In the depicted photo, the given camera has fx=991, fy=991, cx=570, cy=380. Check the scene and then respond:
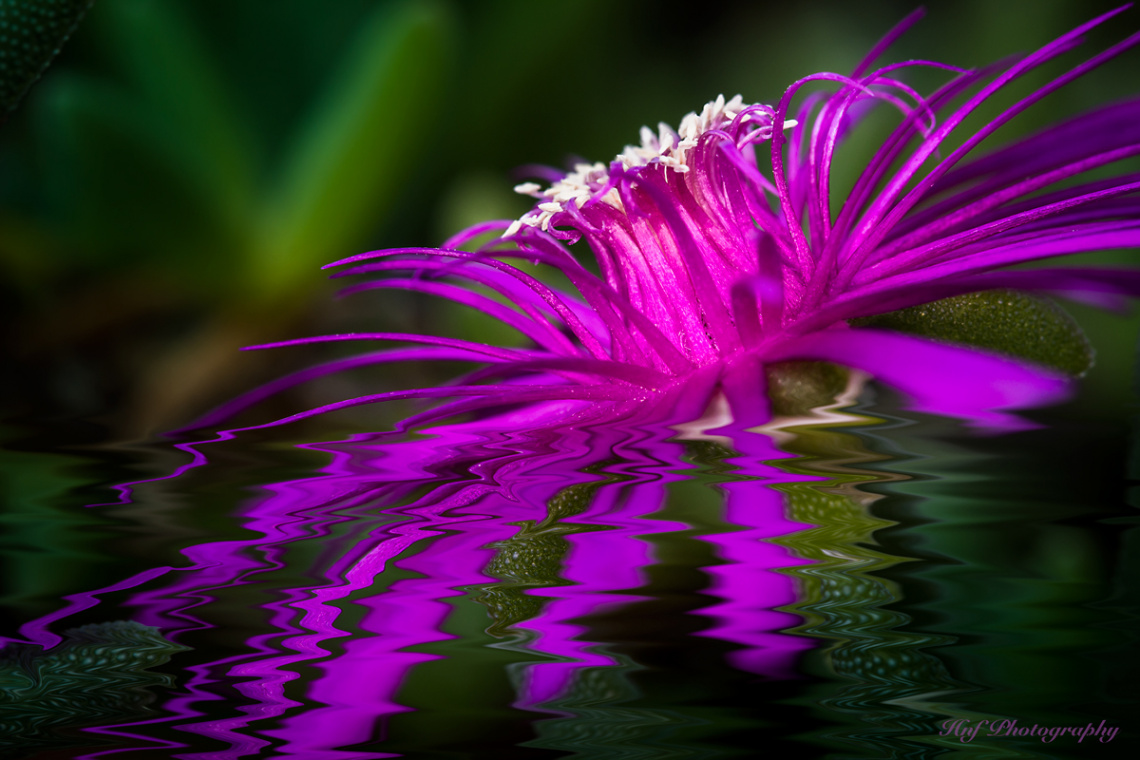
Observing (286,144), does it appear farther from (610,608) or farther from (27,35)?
(610,608)

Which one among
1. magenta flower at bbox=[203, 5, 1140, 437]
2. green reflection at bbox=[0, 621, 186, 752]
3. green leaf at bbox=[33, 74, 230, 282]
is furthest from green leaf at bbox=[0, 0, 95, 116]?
green leaf at bbox=[33, 74, 230, 282]

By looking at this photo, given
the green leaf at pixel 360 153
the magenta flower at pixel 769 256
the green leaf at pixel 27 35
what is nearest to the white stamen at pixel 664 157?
the magenta flower at pixel 769 256

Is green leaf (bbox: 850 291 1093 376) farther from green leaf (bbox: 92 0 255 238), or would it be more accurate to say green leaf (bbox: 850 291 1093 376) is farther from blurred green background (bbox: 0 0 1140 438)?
green leaf (bbox: 92 0 255 238)

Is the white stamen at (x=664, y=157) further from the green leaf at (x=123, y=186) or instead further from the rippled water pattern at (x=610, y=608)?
the green leaf at (x=123, y=186)

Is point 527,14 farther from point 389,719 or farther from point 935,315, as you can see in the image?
point 389,719

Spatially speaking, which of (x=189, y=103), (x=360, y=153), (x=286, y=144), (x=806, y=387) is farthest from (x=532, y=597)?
(x=286, y=144)

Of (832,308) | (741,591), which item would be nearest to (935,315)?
(832,308)

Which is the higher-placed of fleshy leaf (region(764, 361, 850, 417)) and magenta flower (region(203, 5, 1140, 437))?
magenta flower (region(203, 5, 1140, 437))
